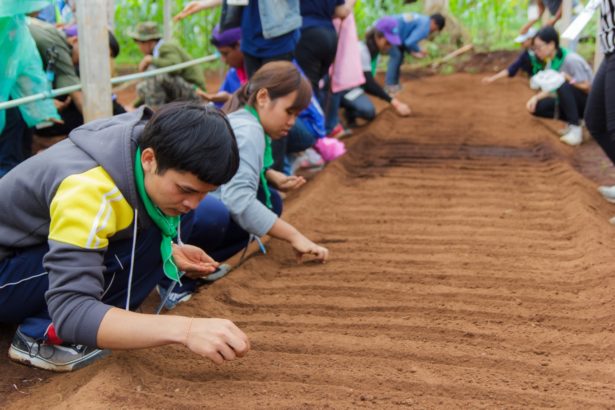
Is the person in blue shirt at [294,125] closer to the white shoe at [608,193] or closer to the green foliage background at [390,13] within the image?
the white shoe at [608,193]

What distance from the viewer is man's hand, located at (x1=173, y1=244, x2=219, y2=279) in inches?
104

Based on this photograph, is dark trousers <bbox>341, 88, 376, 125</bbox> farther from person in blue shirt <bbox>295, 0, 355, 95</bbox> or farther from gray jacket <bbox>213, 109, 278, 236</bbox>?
gray jacket <bbox>213, 109, 278, 236</bbox>

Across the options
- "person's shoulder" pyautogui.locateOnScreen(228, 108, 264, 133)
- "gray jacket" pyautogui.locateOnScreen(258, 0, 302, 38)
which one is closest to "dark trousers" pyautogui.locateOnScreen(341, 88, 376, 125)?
"gray jacket" pyautogui.locateOnScreen(258, 0, 302, 38)

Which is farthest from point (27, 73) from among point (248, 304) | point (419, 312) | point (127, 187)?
point (419, 312)

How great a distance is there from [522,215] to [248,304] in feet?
6.02

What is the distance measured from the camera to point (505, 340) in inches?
99.2

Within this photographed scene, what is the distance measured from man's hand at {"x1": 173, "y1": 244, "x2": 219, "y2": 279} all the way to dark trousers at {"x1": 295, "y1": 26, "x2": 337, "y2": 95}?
111 inches

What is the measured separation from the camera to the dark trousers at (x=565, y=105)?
6.04m

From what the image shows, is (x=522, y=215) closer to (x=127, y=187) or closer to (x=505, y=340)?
(x=505, y=340)

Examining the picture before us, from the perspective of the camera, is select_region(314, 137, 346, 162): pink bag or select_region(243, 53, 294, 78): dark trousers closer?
select_region(243, 53, 294, 78): dark trousers

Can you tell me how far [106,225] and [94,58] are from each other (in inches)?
79.5

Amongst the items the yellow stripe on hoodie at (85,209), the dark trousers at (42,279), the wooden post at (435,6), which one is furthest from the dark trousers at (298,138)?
the wooden post at (435,6)

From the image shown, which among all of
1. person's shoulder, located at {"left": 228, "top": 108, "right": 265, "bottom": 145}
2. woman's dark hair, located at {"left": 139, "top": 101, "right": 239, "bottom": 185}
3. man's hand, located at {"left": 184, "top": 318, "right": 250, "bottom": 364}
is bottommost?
man's hand, located at {"left": 184, "top": 318, "right": 250, "bottom": 364}

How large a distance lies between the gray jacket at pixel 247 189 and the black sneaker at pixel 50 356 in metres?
0.90
